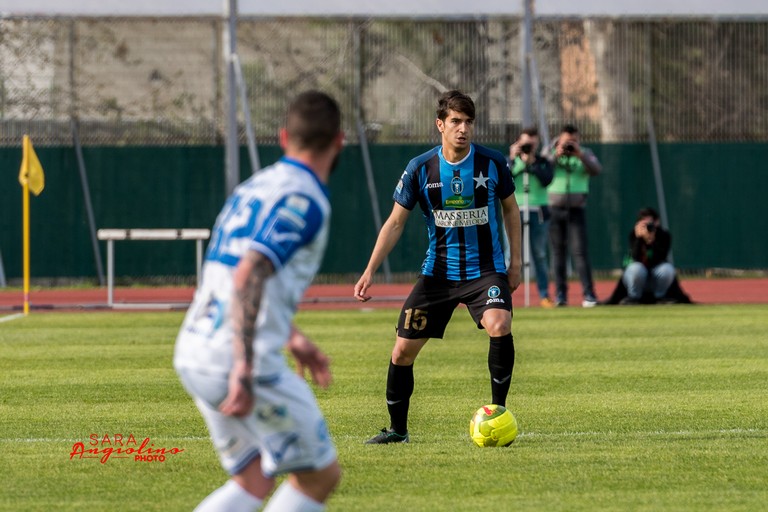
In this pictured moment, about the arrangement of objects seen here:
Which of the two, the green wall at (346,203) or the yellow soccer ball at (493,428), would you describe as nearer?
the yellow soccer ball at (493,428)

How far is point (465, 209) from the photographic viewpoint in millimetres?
8430

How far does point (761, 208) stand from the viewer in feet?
83.5

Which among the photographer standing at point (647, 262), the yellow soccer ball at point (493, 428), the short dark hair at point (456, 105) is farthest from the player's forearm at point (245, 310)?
the photographer standing at point (647, 262)

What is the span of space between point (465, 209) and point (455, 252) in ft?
0.93

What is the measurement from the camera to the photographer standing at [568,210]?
1808cm

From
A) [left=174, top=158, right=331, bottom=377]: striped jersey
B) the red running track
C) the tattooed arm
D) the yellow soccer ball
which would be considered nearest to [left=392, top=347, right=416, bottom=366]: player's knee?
the yellow soccer ball

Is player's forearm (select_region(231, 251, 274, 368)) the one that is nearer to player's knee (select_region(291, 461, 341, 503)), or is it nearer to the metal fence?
player's knee (select_region(291, 461, 341, 503))

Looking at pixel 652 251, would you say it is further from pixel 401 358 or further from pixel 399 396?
pixel 399 396

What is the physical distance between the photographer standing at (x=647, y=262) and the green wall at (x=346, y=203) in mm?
6419

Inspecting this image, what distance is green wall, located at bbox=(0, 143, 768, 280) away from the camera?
80.2ft

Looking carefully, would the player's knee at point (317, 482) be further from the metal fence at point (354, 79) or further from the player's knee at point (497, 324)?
the metal fence at point (354, 79)

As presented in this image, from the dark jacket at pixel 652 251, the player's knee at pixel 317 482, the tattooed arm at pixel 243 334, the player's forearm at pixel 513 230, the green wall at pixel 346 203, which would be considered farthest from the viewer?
the green wall at pixel 346 203

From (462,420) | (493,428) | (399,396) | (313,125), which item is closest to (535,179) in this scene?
(462,420)

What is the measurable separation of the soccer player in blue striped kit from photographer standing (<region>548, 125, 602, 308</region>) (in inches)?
382
